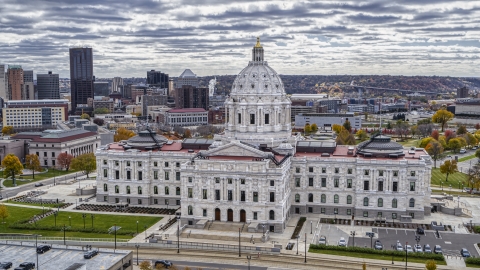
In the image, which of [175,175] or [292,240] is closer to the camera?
[292,240]

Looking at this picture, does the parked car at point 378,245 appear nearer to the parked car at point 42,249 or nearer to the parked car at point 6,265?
the parked car at point 42,249

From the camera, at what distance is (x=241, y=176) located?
105 m

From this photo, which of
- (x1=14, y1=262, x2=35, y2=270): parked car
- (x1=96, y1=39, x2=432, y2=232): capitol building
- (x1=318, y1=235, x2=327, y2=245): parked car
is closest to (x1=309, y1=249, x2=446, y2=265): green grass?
Answer: (x1=318, y1=235, x2=327, y2=245): parked car

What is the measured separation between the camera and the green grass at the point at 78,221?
327 feet

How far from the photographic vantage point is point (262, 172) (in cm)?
10312

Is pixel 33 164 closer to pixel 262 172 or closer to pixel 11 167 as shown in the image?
pixel 11 167

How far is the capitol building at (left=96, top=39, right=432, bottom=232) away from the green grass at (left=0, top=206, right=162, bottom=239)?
1070cm

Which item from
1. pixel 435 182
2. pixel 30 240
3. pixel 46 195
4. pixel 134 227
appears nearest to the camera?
pixel 30 240

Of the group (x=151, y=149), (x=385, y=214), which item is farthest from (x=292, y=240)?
(x=151, y=149)

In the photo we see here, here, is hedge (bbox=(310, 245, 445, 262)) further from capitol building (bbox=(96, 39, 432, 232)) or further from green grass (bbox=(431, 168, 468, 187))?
green grass (bbox=(431, 168, 468, 187))

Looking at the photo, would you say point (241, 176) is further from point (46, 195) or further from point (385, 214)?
point (46, 195)

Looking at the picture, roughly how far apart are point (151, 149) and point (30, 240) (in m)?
39.5

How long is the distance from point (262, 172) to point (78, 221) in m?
39.7

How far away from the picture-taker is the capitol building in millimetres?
104812
